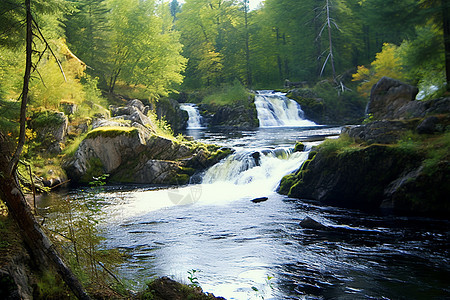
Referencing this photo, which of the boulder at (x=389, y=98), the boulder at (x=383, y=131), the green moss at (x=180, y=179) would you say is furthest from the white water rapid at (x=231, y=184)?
the boulder at (x=389, y=98)

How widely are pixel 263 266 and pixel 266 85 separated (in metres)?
44.3

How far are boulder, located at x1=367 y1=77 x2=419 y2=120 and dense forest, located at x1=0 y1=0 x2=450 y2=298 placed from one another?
94cm

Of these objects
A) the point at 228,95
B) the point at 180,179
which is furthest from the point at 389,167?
the point at 228,95

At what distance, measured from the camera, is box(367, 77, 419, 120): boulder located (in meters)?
14.3

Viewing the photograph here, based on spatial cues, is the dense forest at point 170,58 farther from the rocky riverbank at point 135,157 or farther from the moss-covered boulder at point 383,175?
the moss-covered boulder at point 383,175

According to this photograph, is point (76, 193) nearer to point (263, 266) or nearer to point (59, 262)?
point (263, 266)

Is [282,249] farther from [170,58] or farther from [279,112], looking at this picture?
[279,112]

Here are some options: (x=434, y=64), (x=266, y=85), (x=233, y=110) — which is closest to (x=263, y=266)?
(x=434, y=64)

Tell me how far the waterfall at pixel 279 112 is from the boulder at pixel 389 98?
1629 cm

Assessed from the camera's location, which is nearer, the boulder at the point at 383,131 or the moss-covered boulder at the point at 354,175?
the moss-covered boulder at the point at 354,175

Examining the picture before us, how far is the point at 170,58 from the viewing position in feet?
96.9

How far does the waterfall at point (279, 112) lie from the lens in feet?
106

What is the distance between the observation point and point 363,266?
6.65 meters

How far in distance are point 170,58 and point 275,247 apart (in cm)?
2426
